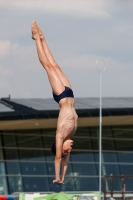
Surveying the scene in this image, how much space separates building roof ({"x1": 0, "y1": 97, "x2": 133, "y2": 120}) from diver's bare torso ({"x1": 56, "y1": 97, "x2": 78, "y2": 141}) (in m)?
24.8

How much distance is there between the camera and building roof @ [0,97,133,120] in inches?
1410

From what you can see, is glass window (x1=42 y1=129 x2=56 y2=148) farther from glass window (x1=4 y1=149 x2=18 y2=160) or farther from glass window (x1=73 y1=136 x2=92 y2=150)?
glass window (x1=4 y1=149 x2=18 y2=160)

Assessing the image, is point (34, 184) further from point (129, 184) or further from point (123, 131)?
point (123, 131)

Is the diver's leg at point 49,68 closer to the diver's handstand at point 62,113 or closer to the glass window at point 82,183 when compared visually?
the diver's handstand at point 62,113

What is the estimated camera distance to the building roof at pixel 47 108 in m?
35.8


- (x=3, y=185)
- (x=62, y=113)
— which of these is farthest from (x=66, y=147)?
(x=3, y=185)

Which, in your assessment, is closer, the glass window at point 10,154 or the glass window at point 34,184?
the glass window at point 34,184

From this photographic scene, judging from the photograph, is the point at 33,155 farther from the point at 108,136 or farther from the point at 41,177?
the point at 108,136

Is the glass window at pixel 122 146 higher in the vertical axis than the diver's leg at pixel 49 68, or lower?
lower

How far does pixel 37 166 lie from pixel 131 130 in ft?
21.3

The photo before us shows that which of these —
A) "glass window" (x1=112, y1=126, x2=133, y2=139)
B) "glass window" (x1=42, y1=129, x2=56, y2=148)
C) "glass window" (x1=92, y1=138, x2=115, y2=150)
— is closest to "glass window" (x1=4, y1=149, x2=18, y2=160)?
"glass window" (x1=42, y1=129, x2=56, y2=148)

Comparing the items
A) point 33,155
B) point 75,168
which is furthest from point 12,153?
point 75,168

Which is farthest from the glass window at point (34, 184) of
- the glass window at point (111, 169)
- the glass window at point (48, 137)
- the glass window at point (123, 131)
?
the glass window at point (123, 131)

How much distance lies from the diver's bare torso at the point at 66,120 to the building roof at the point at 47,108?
24.8 meters
